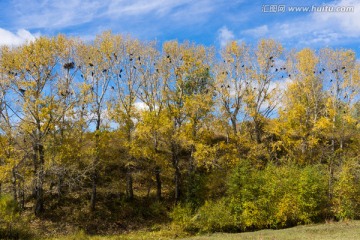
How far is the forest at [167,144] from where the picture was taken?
27.7 meters

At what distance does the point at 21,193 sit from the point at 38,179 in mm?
4133

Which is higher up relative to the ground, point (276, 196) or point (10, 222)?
point (276, 196)

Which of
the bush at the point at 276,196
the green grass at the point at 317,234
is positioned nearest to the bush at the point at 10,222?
the green grass at the point at 317,234

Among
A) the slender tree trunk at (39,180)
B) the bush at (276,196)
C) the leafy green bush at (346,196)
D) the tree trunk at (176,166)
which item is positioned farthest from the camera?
the tree trunk at (176,166)

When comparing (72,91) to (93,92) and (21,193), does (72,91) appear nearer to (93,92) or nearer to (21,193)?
(93,92)

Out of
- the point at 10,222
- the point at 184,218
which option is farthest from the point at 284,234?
the point at 10,222

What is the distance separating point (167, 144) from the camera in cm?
3416

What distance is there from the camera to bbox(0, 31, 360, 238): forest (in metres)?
27.7

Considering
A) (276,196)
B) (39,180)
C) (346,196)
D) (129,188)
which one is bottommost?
(346,196)

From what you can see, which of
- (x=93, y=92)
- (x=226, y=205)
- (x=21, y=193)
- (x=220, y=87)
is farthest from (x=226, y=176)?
(x=21, y=193)

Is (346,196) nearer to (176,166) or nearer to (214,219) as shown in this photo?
(214,219)

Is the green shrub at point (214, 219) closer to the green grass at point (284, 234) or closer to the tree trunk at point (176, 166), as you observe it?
the green grass at point (284, 234)

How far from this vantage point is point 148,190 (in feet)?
117

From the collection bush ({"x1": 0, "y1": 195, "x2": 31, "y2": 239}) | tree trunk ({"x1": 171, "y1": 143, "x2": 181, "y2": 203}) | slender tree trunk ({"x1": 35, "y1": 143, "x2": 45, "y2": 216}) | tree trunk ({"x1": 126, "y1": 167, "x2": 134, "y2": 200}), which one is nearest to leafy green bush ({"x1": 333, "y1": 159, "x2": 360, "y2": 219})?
tree trunk ({"x1": 171, "y1": 143, "x2": 181, "y2": 203})
